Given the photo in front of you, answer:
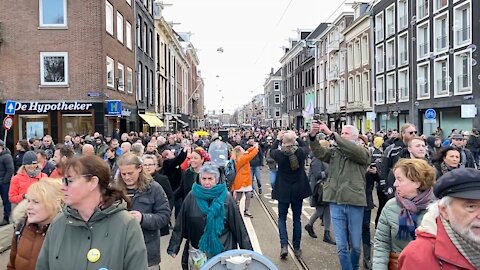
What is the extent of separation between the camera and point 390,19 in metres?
37.8

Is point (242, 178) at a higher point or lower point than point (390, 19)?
lower

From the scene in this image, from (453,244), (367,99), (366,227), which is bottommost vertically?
(366,227)

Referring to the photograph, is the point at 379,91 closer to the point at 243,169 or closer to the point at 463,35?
the point at 463,35

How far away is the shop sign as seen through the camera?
70.1ft

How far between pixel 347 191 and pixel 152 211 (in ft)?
7.91

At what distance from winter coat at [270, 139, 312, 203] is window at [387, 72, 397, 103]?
31967 millimetres

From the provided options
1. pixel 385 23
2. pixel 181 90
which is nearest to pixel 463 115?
pixel 385 23

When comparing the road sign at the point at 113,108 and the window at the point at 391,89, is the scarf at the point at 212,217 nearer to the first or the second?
the road sign at the point at 113,108

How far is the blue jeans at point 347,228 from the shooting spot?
5688mm

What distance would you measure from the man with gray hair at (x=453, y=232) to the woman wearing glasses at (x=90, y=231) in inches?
62.7

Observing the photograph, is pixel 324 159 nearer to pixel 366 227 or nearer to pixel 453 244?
pixel 366 227

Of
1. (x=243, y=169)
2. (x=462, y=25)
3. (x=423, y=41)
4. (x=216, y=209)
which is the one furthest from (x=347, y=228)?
(x=423, y=41)

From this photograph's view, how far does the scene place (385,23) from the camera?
126 feet

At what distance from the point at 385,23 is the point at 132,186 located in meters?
37.5
